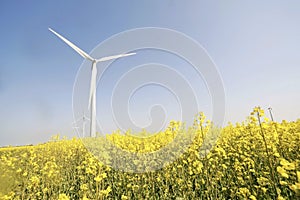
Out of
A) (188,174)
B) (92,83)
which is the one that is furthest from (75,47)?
(188,174)

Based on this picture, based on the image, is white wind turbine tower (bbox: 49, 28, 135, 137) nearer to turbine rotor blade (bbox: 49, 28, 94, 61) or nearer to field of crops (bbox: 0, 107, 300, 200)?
turbine rotor blade (bbox: 49, 28, 94, 61)

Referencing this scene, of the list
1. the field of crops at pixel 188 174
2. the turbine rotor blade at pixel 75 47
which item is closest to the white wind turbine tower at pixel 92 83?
the turbine rotor blade at pixel 75 47

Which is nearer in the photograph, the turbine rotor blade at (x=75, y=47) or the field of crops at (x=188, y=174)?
the field of crops at (x=188, y=174)

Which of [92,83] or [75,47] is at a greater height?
[75,47]

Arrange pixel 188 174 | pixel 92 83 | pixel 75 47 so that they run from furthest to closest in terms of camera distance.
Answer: pixel 92 83 → pixel 75 47 → pixel 188 174

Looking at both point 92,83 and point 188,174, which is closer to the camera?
point 188,174

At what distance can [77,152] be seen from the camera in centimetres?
864

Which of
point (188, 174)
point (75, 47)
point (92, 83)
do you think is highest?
point (75, 47)

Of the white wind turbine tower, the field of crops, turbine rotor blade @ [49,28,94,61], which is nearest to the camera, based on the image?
the field of crops

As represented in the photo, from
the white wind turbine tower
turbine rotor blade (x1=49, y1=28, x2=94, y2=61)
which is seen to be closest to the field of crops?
the white wind turbine tower

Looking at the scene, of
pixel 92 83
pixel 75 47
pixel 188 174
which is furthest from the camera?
pixel 92 83

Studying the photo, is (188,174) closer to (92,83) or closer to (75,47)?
(92,83)

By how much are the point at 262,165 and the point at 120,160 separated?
3.83 m

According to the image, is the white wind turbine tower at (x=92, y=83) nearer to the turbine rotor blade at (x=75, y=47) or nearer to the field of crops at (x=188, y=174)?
the turbine rotor blade at (x=75, y=47)
